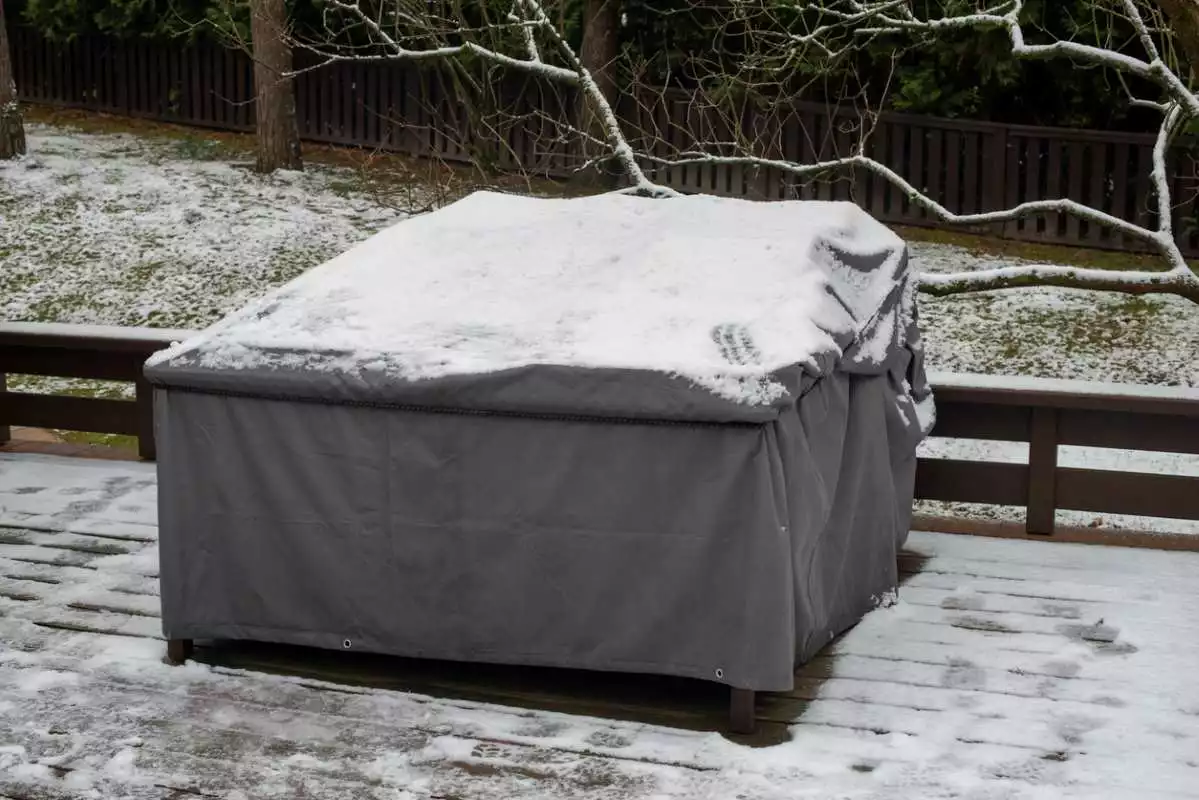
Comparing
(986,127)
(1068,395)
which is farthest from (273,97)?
(1068,395)

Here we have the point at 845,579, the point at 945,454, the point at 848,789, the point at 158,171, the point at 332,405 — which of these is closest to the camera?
the point at 848,789

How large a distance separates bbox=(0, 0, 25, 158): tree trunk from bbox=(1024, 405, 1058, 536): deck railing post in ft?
52.6

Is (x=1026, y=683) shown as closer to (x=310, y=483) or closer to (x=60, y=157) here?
(x=310, y=483)

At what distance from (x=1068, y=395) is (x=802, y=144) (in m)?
11.3

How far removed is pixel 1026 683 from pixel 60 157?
58.0 feet

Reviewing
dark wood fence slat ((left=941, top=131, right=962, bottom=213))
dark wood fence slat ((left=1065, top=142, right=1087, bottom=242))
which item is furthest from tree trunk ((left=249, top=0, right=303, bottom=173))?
dark wood fence slat ((left=1065, top=142, right=1087, bottom=242))

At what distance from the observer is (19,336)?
806cm

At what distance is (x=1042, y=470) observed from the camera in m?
6.94

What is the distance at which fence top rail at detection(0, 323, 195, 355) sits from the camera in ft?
25.5

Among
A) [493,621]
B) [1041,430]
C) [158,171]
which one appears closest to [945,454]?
[1041,430]

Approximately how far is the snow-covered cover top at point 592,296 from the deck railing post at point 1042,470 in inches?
35.9

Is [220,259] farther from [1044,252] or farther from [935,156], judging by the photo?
[1044,252]

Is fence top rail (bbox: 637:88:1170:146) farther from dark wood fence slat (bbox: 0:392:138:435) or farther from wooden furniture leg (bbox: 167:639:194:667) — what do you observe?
wooden furniture leg (bbox: 167:639:194:667)

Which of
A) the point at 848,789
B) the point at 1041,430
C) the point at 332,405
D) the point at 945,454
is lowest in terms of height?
the point at 945,454
